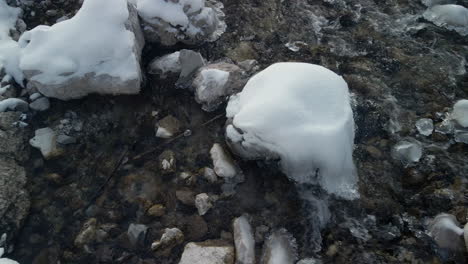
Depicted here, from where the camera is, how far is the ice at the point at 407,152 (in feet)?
10.3

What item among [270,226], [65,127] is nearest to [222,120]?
[270,226]

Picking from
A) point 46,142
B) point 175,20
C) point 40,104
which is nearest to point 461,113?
point 175,20

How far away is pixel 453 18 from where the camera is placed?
4.01 metres

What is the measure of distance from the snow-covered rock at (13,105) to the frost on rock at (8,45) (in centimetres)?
18

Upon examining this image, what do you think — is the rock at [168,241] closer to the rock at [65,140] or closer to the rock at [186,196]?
the rock at [186,196]

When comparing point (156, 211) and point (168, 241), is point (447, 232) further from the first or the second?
point (156, 211)

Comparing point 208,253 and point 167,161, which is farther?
point 167,161

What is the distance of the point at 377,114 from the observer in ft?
11.2

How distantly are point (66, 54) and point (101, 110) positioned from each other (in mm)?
496

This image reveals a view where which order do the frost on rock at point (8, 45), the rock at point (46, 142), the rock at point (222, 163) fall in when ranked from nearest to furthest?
1. the rock at point (222, 163)
2. the rock at point (46, 142)
3. the frost on rock at point (8, 45)

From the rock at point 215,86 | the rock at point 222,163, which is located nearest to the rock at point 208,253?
the rock at point 222,163

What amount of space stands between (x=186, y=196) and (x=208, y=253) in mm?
474

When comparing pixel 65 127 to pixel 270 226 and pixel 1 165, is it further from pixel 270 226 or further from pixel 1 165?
pixel 270 226

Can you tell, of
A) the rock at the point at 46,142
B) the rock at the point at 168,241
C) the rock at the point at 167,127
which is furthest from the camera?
the rock at the point at 167,127
